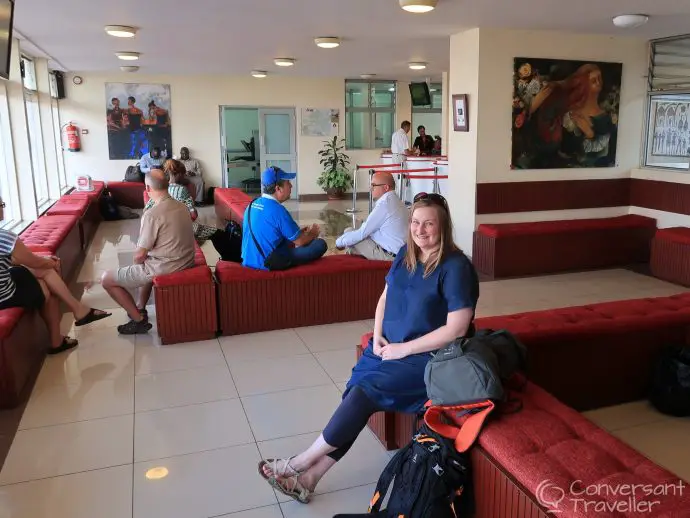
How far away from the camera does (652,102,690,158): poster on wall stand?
7.09m

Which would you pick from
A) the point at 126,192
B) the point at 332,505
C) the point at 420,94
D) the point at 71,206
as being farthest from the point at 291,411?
the point at 420,94

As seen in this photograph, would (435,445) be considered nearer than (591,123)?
Yes

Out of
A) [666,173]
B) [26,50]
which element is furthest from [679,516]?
[26,50]

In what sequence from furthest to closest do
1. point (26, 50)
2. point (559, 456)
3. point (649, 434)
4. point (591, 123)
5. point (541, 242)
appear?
1. point (26, 50)
2. point (591, 123)
3. point (541, 242)
4. point (649, 434)
5. point (559, 456)

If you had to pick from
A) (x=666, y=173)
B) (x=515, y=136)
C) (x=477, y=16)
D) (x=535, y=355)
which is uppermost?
(x=477, y=16)

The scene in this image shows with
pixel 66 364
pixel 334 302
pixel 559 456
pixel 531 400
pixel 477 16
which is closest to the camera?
pixel 559 456

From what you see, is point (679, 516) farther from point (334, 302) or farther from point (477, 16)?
point (477, 16)

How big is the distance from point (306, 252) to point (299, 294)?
1.12 feet

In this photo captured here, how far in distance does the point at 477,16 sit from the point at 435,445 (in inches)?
195

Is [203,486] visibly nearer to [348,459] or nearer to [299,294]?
[348,459]

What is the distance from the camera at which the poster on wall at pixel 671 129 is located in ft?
23.3

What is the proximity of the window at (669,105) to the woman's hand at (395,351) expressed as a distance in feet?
19.6

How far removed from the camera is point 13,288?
12.7ft

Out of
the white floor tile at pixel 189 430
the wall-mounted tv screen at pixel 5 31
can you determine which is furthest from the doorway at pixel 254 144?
the white floor tile at pixel 189 430
